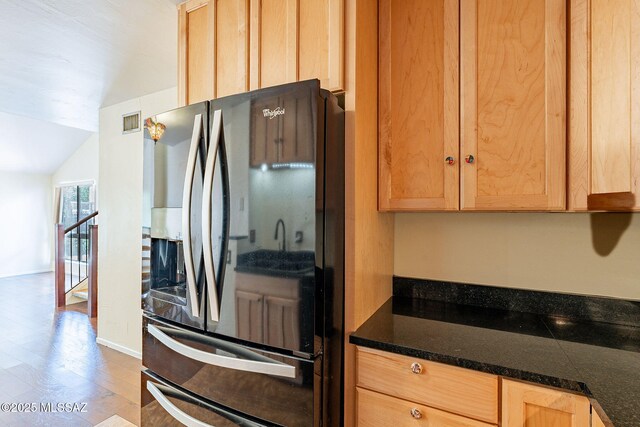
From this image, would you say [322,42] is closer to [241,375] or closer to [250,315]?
[250,315]

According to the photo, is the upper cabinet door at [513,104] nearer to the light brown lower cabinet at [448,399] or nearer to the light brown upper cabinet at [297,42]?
the light brown upper cabinet at [297,42]

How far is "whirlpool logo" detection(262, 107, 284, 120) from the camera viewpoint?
1172mm

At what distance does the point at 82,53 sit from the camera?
2291 millimetres

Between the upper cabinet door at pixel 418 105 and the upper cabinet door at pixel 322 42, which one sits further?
the upper cabinet door at pixel 418 105

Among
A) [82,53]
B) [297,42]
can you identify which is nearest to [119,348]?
[82,53]

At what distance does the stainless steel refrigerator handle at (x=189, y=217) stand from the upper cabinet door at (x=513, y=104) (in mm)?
1105

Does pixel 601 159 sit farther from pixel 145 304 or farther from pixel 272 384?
pixel 145 304

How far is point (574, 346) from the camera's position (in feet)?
3.91

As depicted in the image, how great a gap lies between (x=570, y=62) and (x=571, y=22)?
5.8 inches

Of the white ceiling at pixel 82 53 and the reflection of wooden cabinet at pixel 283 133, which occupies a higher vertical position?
the white ceiling at pixel 82 53

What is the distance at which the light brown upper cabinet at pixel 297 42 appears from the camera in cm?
130

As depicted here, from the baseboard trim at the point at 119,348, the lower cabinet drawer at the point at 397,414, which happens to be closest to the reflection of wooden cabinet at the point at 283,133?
the lower cabinet drawer at the point at 397,414

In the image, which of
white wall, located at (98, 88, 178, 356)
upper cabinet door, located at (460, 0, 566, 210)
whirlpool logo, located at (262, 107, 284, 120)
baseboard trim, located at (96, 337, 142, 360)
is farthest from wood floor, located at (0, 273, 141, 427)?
upper cabinet door, located at (460, 0, 566, 210)

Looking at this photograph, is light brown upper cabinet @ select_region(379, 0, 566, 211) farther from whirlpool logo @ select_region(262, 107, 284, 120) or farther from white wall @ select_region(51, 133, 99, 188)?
white wall @ select_region(51, 133, 99, 188)
